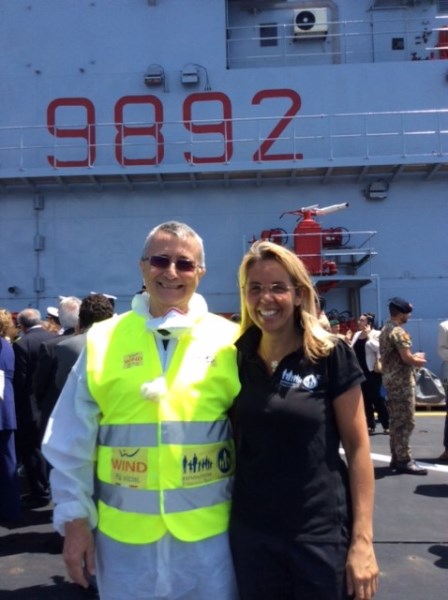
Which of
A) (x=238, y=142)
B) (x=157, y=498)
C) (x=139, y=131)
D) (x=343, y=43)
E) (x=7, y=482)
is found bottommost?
(x=7, y=482)

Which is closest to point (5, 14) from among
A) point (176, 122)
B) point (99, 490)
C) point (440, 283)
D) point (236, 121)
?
point (176, 122)

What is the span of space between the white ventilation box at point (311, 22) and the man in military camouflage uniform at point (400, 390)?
8.66 meters

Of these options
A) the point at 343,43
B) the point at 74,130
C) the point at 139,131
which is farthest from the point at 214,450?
the point at 343,43

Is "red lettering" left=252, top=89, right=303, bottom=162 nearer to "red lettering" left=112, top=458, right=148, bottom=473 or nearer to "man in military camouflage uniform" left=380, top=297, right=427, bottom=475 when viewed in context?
"man in military camouflage uniform" left=380, top=297, right=427, bottom=475

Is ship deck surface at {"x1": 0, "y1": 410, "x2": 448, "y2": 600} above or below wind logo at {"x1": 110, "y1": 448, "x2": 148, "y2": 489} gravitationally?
below

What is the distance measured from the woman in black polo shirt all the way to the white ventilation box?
39.4 feet

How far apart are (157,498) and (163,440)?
175 millimetres

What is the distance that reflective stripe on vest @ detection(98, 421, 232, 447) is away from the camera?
172 cm

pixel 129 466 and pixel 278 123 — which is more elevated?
pixel 278 123

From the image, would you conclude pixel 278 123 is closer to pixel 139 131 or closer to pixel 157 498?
pixel 139 131

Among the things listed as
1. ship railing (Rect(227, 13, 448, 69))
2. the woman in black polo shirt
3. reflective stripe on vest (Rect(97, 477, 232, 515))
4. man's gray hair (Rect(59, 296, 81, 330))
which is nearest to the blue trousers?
man's gray hair (Rect(59, 296, 81, 330))

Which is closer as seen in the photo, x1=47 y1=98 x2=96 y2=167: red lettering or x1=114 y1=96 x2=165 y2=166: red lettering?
x1=114 y1=96 x2=165 y2=166: red lettering

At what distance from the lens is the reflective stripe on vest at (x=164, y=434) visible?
1.72m

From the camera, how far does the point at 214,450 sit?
1.78 meters
